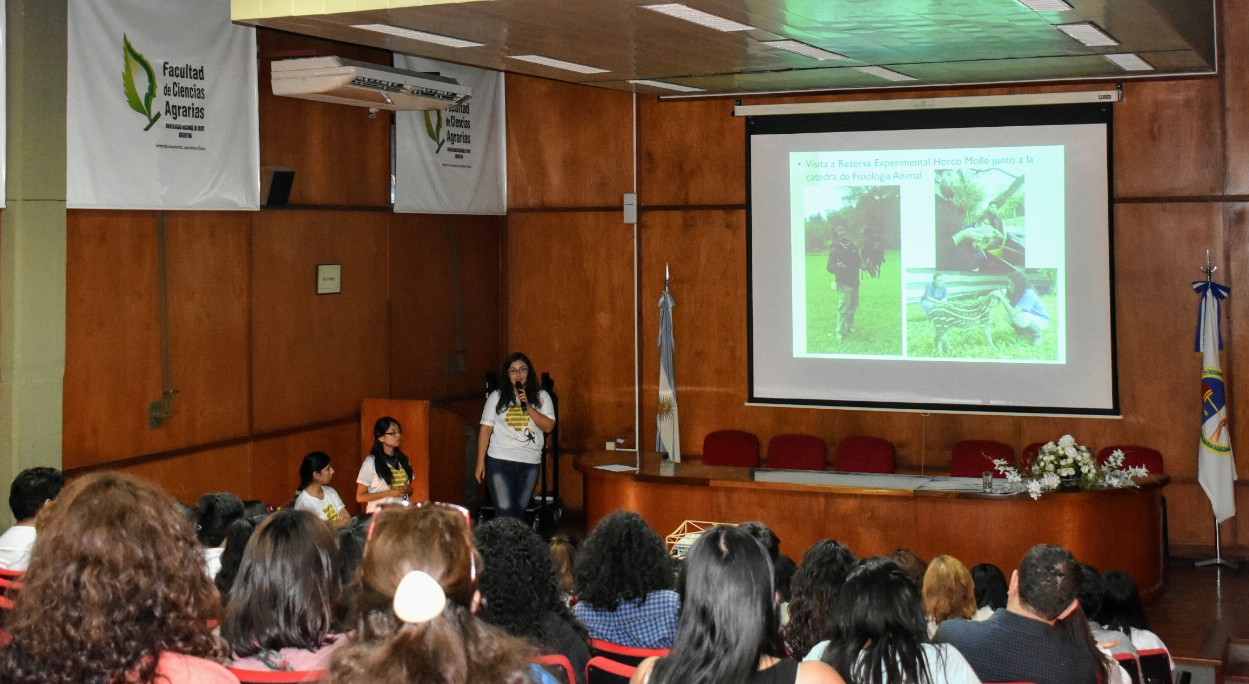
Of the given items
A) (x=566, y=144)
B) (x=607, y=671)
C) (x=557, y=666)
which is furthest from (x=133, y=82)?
(x=557, y=666)

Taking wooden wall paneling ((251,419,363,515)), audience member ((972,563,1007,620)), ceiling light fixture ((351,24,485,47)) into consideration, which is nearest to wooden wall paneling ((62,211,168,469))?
wooden wall paneling ((251,419,363,515))

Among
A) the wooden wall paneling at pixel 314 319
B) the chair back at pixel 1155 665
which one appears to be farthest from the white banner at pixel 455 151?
the chair back at pixel 1155 665

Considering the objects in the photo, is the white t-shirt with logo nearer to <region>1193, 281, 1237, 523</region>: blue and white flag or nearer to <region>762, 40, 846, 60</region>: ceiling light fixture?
<region>762, 40, 846, 60</region>: ceiling light fixture

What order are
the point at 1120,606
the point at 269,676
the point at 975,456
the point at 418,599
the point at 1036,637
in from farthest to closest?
the point at 975,456 < the point at 1120,606 < the point at 1036,637 < the point at 269,676 < the point at 418,599

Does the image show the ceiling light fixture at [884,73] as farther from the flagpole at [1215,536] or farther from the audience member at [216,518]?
the audience member at [216,518]

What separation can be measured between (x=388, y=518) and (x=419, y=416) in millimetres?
6844

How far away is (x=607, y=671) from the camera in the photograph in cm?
309

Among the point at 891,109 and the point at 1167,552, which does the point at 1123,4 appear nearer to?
the point at 891,109

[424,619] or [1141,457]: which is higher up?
[424,619]

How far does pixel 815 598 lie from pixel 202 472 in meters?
5.02

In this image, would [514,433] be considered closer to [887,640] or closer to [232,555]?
[232,555]

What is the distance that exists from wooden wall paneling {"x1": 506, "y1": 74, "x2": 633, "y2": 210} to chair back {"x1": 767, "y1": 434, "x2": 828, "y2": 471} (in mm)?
2441

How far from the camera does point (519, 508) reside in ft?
28.9

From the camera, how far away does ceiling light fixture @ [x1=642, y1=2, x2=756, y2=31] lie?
18.9 ft
